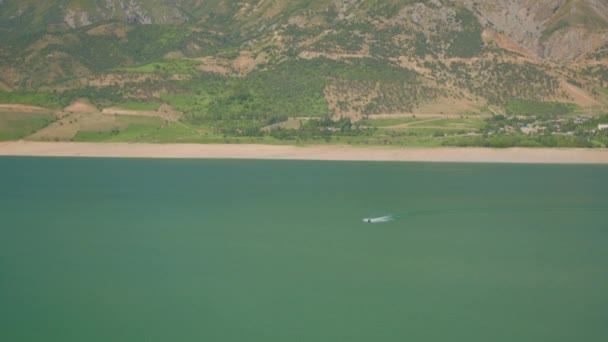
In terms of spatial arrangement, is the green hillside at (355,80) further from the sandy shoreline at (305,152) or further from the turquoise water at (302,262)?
the turquoise water at (302,262)

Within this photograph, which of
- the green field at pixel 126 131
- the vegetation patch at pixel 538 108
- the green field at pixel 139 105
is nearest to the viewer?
the green field at pixel 126 131

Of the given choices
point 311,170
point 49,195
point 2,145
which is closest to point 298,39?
point 2,145

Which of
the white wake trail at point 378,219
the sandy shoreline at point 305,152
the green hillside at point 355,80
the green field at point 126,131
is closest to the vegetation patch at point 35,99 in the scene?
the green hillside at point 355,80

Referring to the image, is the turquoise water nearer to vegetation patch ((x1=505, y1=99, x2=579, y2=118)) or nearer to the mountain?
the mountain

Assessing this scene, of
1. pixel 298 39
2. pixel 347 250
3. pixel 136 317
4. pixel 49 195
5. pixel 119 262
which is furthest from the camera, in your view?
pixel 298 39

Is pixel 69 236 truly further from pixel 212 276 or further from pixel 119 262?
pixel 212 276

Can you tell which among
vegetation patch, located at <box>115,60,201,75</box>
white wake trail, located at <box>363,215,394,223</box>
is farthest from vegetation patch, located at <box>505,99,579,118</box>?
white wake trail, located at <box>363,215,394,223</box>

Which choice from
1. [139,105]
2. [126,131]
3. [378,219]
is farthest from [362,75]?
[378,219]
